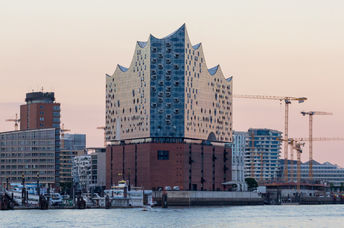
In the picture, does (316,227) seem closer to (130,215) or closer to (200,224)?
(200,224)

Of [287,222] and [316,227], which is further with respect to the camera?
[287,222]

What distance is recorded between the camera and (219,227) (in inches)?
6097

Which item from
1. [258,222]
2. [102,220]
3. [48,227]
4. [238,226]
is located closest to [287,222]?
[258,222]

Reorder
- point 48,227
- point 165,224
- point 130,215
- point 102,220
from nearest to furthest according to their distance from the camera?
point 48,227 → point 165,224 → point 102,220 → point 130,215

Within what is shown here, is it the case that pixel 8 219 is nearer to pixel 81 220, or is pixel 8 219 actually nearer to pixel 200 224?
pixel 81 220

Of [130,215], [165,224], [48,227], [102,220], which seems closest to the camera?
[48,227]

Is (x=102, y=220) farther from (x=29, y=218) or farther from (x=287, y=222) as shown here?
(x=287, y=222)

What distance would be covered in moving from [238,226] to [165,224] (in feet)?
43.6

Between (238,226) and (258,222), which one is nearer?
(238,226)

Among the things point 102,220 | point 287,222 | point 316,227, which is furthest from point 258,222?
point 102,220

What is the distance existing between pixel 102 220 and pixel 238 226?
28798 mm

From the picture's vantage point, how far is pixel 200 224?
532 feet

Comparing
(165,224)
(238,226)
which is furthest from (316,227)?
(165,224)

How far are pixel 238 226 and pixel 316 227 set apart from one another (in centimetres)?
1396
